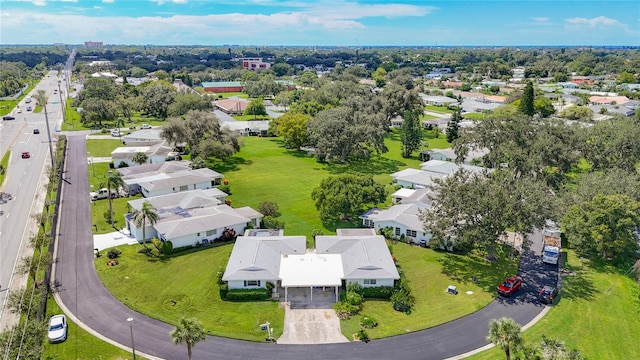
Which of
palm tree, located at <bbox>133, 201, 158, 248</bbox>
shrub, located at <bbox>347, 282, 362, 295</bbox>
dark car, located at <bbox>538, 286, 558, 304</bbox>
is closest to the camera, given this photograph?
dark car, located at <bbox>538, 286, 558, 304</bbox>

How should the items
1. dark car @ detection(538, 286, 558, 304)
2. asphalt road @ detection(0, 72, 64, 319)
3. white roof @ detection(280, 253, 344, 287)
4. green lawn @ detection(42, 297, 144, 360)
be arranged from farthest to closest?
asphalt road @ detection(0, 72, 64, 319)
white roof @ detection(280, 253, 344, 287)
dark car @ detection(538, 286, 558, 304)
green lawn @ detection(42, 297, 144, 360)

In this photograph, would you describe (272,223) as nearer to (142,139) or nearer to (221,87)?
(142,139)

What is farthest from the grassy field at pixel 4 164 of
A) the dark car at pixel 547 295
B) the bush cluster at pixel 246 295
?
the dark car at pixel 547 295

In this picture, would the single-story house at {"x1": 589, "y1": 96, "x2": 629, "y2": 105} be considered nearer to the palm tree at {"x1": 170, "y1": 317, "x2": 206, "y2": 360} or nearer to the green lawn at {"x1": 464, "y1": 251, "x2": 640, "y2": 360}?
the green lawn at {"x1": 464, "y1": 251, "x2": 640, "y2": 360}

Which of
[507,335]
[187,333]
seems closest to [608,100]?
[507,335]

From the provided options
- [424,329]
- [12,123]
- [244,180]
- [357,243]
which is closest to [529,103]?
[244,180]

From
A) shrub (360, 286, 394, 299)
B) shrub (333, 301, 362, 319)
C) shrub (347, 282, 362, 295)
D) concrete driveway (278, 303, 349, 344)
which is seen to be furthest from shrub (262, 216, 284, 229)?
shrub (333, 301, 362, 319)
